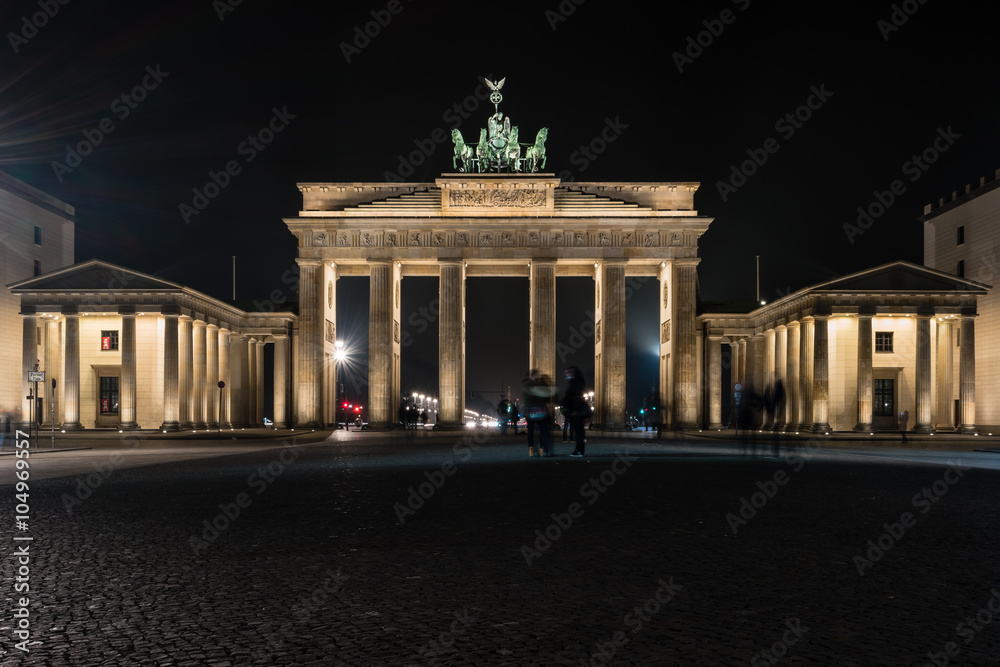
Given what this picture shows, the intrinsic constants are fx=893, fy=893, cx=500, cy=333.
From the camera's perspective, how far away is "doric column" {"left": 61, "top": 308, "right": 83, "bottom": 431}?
2021 inches

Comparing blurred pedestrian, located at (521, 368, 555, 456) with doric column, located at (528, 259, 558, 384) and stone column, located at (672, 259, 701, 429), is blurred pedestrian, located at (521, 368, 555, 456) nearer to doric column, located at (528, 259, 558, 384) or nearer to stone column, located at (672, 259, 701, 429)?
doric column, located at (528, 259, 558, 384)

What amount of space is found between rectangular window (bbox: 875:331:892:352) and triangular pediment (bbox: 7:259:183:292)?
4193cm

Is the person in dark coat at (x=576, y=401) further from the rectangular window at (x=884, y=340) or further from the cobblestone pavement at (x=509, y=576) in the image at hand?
the rectangular window at (x=884, y=340)

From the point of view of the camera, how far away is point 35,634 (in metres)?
5.75

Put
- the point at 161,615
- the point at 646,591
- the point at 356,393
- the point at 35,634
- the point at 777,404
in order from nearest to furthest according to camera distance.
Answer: the point at 35,634, the point at 161,615, the point at 646,591, the point at 777,404, the point at 356,393

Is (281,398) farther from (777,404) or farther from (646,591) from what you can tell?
(646,591)

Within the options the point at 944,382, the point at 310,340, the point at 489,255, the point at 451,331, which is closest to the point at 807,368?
the point at 944,382

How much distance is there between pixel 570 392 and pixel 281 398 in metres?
44.2

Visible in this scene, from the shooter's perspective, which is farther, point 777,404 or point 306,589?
point 777,404

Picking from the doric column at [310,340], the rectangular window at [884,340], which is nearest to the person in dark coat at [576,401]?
the rectangular window at [884,340]

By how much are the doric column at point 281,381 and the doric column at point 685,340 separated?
78.9 feet

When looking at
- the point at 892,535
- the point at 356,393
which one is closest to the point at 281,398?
the point at 892,535

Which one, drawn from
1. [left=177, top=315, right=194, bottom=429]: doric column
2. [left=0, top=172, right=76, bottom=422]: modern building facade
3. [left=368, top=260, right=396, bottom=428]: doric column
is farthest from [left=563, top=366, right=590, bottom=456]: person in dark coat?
[left=0, top=172, right=76, bottom=422]: modern building facade

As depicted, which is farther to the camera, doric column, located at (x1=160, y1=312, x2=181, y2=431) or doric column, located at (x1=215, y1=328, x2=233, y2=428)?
doric column, located at (x1=215, y1=328, x2=233, y2=428)
